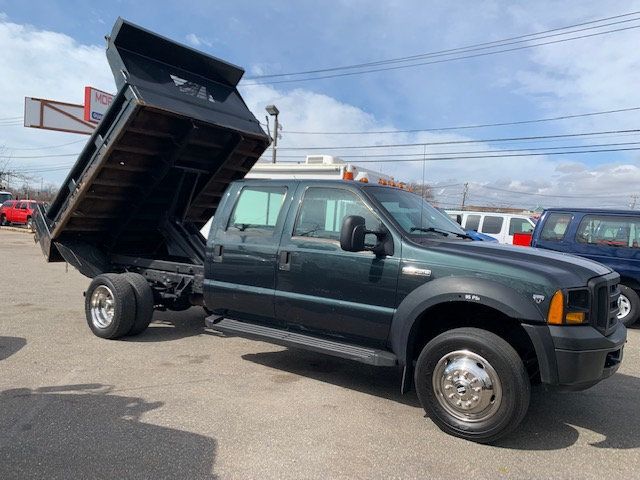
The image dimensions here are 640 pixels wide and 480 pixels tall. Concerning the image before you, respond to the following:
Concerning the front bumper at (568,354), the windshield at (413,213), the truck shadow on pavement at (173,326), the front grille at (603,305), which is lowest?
the truck shadow on pavement at (173,326)

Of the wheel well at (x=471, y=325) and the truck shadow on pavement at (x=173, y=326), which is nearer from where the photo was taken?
the wheel well at (x=471, y=325)

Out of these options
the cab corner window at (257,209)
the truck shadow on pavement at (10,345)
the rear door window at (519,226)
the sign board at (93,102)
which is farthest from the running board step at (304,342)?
the sign board at (93,102)

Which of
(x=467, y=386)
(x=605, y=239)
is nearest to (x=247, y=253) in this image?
(x=467, y=386)

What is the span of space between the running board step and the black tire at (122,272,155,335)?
135 centimetres

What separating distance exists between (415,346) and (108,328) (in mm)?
3859

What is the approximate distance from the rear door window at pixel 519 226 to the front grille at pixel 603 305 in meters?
11.7

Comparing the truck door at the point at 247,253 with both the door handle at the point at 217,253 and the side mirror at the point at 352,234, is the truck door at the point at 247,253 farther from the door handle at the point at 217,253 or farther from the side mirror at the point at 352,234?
the side mirror at the point at 352,234

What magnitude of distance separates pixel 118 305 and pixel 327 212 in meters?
2.95

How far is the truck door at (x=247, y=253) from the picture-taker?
500 cm

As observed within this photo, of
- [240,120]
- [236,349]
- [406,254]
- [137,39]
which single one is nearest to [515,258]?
[406,254]

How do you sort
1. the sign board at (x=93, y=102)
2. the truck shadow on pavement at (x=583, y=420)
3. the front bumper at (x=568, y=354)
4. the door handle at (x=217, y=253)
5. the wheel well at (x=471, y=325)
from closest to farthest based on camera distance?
the front bumper at (x=568, y=354) < the truck shadow on pavement at (x=583, y=420) < the wheel well at (x=471, y=325) < the door handle at (x=217, y=253) < the sign board at (x=93, y=102)

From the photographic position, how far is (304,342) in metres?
4.67

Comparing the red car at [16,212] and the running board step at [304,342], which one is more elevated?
the red car at [16,212]

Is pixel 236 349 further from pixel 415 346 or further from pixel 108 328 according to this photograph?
pixel 415 346
